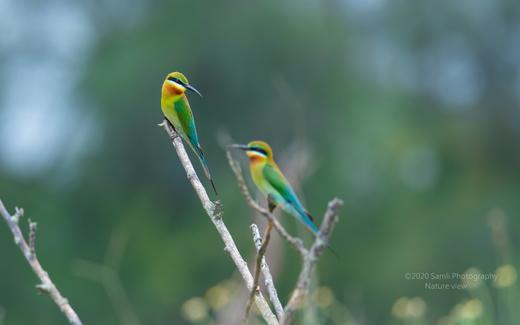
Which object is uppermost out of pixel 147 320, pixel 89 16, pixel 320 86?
pixel 89 16

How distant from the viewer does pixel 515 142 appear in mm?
19781

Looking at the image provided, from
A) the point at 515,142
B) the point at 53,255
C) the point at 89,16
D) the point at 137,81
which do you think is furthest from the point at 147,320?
the point at 515,142

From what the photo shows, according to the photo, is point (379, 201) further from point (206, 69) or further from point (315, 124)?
point (206, 69)

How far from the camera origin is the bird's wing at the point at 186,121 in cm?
366

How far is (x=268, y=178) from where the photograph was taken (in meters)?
2.33

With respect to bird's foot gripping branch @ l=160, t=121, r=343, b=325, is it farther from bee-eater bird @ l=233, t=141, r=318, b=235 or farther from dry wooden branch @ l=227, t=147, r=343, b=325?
bee-eater bird @ l=233, t=141, r=318, b=235

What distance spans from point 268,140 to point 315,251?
13830 millimetres

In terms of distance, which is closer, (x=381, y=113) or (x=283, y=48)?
(x=283, y=48)

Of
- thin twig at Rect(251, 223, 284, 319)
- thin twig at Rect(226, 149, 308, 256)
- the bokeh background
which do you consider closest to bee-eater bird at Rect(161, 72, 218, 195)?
thin twig at Rect(251, 223, 284, 319)

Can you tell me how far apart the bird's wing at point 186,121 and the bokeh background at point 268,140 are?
36.6 ft

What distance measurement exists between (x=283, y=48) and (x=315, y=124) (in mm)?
1483

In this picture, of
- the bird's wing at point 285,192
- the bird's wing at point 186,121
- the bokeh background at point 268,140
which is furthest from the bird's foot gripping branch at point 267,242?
the bokeh background at point 268,140

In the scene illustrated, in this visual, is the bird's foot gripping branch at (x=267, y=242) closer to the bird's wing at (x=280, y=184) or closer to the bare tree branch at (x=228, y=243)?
the bare tree branch at (x=228, y=243)

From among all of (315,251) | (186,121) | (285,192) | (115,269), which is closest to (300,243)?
(315,251)
